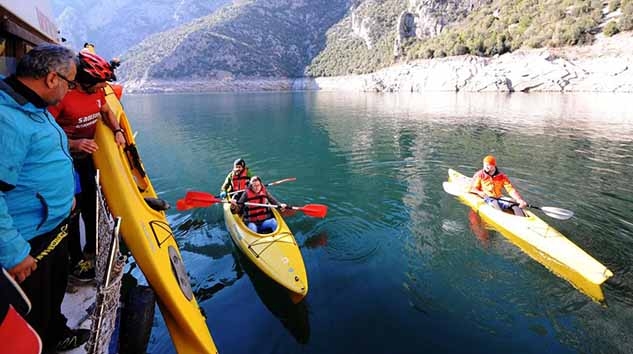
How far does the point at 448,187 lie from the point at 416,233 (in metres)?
3.08

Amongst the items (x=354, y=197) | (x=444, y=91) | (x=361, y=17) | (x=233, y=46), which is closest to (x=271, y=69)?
(x=233, y=46)

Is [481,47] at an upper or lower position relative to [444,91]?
upper

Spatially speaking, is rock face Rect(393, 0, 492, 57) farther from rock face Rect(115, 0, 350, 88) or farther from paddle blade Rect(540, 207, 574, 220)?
paddle blade Rect(540, 207, 574, 220)

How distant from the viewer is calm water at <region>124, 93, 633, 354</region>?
4.80 meters

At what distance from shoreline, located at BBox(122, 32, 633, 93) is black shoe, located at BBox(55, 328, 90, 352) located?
51472 mm

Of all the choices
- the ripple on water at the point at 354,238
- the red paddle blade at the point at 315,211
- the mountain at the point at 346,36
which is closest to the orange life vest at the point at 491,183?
the ripple on water at the point at 354,238

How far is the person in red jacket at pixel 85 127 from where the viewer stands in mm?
3639

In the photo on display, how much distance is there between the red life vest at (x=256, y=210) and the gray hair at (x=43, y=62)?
17.5 feet

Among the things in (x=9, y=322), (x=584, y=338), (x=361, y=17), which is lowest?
(x=584, y=338)

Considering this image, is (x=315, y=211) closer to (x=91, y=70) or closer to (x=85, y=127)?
(x=85, y=127)

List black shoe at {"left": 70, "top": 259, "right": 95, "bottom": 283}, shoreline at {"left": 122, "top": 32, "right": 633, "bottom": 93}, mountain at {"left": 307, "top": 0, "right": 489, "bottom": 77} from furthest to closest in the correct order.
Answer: mountain at {"left": 307, "top": 0, "right": 489, "bottom": 77}
shoreline at {"left": 122, "top": 32, "right": 633, "bottom": 93}
black shoe at {"left": 70, "top": 259, "right": 95, "bottom": 283}

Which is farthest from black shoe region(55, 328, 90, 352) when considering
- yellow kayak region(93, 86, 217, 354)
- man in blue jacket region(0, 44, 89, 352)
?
yellow kayak region(93, 86, 217, 354)

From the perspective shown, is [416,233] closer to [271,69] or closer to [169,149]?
[169,149]

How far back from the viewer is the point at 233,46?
11144cm
